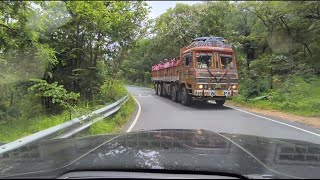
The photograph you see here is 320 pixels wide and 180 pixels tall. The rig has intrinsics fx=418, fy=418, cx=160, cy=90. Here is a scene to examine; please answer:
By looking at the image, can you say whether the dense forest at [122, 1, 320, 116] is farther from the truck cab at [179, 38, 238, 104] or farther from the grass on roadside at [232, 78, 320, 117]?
the truck cab at [179, 38, 238, 104]

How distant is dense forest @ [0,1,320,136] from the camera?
37.6 ft

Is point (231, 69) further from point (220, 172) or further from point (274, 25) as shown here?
point (220, 172)

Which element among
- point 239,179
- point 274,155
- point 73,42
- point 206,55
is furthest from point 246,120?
point 239,179

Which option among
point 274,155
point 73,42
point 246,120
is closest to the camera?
point 274,155

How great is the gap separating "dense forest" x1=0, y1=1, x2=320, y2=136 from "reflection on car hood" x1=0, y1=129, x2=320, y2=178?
4.84 meters

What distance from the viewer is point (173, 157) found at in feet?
9.82

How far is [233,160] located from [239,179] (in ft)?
1.42

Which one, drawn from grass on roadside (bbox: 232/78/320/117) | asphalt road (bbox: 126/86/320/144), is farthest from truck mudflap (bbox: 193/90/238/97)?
asphalt road (bbox: 126/86/320/144)

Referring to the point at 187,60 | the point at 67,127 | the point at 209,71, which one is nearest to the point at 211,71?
the point at 209,71

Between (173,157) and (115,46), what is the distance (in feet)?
55.5

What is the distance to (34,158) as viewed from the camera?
3.44m

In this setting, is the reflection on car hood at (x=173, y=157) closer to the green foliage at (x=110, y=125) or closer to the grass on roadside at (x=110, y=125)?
the grass on roadside at (x=110, y=125)

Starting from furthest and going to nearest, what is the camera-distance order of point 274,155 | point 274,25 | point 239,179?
point 274,25
point 274,155
point 239,179

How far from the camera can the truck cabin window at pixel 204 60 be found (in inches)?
783
